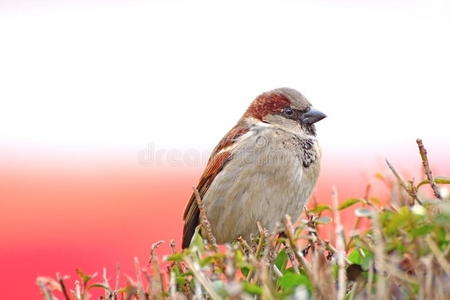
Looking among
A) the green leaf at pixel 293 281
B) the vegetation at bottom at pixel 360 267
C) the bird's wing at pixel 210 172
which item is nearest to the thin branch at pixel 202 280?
the vegetation at bottom at pixel 360 267

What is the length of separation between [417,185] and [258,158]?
4.80ft

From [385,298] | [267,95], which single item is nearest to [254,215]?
[267,95]

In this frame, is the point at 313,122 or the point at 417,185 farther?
the point at 313,122

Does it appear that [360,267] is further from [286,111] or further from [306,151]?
[286,111]

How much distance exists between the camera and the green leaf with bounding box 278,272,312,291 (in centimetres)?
122

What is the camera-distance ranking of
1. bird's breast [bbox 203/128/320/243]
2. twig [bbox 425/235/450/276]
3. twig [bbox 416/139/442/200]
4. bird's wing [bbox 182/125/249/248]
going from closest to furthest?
twig [bbox 425/235/450/276] → twig [bbox 416/139/442/200] → bird's breast [bbox 203/128/320/243] → bird's wing [bbox 182/125/249/248]

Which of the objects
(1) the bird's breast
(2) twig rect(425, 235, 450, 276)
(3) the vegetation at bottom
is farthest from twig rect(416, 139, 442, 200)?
(1) the bird's breast

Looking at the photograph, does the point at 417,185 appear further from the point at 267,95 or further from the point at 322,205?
the point at 267,95

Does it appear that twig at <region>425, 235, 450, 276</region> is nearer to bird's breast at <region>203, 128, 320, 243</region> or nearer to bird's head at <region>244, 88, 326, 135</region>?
bird's breast at <region>203, 128, 320, 243</region>

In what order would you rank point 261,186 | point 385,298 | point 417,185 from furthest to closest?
1. point 261,186
2. point 417,185
3. point 385,298

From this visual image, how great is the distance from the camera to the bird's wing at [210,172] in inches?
118

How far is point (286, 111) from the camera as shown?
3.07m

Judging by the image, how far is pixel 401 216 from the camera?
1075 millimetres

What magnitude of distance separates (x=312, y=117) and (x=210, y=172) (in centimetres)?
47
